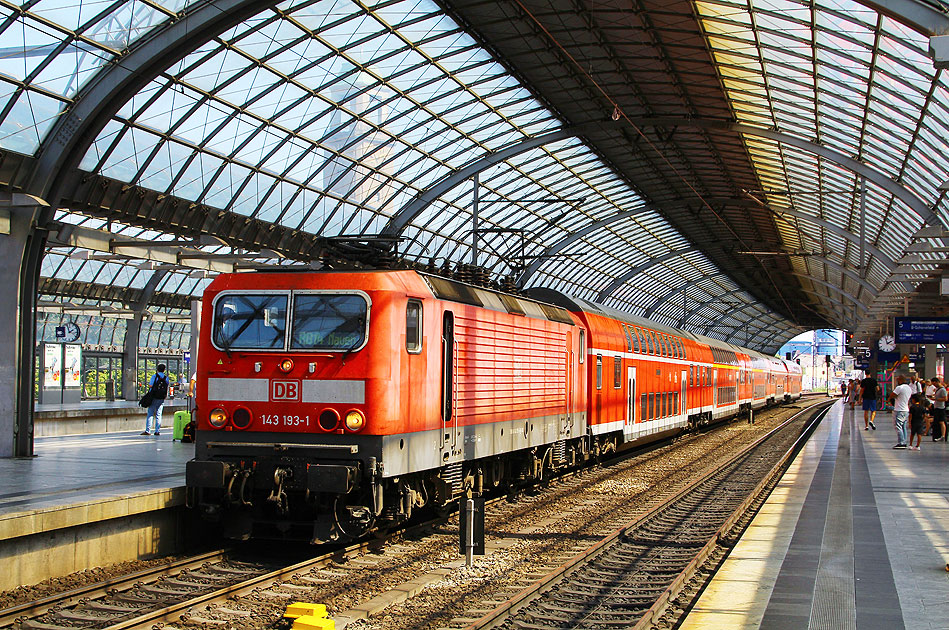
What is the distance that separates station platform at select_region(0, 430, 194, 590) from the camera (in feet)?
34.0

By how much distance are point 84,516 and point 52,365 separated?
88.9 feet

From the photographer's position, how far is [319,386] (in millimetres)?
11711

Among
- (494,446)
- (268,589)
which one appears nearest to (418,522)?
(494,446)

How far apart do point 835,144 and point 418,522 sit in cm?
3041

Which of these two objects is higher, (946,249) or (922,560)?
(946,249)

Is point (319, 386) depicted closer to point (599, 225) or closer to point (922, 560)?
point (922, 560)

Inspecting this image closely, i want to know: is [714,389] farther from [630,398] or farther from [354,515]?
[354,515]

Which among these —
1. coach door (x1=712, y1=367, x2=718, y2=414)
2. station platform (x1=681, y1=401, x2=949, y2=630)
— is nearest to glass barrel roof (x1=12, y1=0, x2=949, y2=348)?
station platform (x1=681, y1=401, x2=949, y2=630)

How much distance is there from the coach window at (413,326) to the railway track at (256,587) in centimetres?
271

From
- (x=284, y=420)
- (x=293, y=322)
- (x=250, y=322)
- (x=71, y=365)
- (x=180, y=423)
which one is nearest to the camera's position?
(x=284, y=420)

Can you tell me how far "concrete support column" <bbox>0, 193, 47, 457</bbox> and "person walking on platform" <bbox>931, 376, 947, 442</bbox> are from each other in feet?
83.0

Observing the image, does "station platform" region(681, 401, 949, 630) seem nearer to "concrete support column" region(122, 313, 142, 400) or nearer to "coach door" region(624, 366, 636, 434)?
"coach door" region(624, 366, 636, 434)

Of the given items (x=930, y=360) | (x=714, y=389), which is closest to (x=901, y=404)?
(x=714, y=389)

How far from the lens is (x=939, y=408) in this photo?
95.4ft
